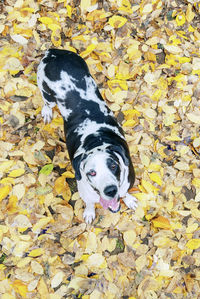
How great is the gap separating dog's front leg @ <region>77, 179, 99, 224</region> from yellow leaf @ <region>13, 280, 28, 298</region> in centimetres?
100

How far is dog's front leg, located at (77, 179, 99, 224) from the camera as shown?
322 cm

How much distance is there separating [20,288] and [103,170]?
179cm

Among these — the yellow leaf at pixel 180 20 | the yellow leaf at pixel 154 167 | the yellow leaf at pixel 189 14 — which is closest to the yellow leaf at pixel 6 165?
the yellow leaf at pixel 154 167

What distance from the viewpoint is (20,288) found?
3.54 metres

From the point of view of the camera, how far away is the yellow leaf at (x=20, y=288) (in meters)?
3.53

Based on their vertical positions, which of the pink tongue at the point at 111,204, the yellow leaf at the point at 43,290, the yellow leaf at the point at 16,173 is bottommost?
the yellow leaf at the point at 43,290

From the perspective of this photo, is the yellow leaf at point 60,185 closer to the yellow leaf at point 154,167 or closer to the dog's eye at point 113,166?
the yellow leaf at point 154,167

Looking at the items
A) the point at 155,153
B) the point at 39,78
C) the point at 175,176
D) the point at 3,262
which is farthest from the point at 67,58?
the point at 3,262

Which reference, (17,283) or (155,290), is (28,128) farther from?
(155,290)

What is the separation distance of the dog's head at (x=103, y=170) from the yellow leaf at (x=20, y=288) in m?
1.50

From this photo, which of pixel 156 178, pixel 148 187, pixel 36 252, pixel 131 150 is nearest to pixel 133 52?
pixel 131 150

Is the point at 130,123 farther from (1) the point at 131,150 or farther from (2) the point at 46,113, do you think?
(2) the point at 46,113

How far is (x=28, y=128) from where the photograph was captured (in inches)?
170

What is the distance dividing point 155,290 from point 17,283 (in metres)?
1.56
